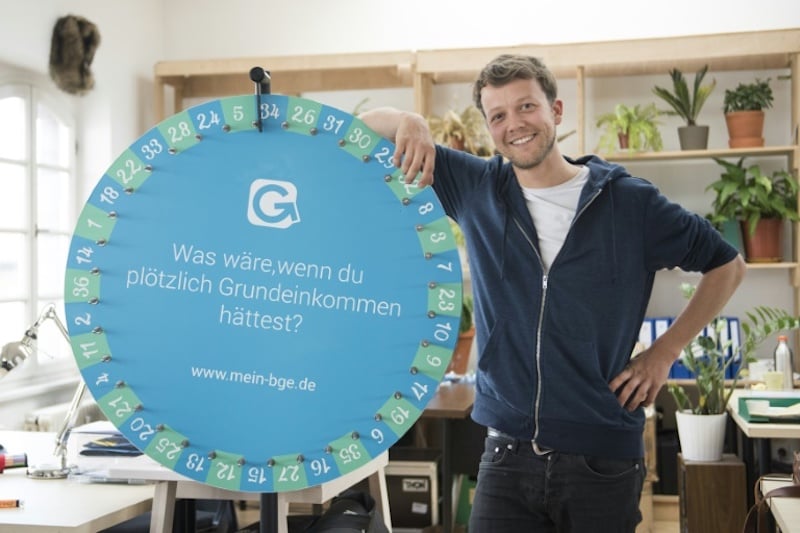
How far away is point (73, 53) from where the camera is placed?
538 centimetres

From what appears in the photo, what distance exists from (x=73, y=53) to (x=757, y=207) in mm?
3780

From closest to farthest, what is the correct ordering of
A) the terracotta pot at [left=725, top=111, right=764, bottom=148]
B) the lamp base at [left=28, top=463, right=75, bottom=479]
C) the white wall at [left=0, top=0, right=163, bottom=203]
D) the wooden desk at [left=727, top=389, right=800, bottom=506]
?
the lamp base at [left=28, top=463, right=75, bottom=479] < the wooden desk at [left=727, top=389, right=800, bottom=506] < the white wall at [left=0, top=0, right=163, bottom=203] < the terracotta pot at [left=725, top=111, right=764, bottom=148]

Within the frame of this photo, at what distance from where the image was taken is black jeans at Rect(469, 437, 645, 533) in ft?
6.12

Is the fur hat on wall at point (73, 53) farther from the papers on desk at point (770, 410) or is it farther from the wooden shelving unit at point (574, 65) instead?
the papers on desk at point (770, 410)

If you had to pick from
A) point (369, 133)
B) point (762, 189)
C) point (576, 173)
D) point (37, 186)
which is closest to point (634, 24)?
point (762, 189)

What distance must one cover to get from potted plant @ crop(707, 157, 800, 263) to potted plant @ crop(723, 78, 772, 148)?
0.48ft

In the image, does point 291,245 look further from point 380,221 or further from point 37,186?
point 37,186

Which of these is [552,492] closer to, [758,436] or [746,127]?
[758,436]

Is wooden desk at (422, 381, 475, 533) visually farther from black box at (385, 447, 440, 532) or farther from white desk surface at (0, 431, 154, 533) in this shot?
white desk surface at (0, 431, 154, 533)

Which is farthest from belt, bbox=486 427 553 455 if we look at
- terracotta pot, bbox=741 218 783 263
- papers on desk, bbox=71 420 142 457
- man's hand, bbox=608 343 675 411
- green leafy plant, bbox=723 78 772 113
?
green leafy plant, bbox=723 78 772 113

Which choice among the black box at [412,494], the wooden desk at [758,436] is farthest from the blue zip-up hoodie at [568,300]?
the black box at [412,494]

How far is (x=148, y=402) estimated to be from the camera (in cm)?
134

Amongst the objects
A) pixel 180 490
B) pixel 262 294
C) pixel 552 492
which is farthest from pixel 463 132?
pixel 262 294

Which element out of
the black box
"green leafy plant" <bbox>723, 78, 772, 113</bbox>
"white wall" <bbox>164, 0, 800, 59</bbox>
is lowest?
the black box
